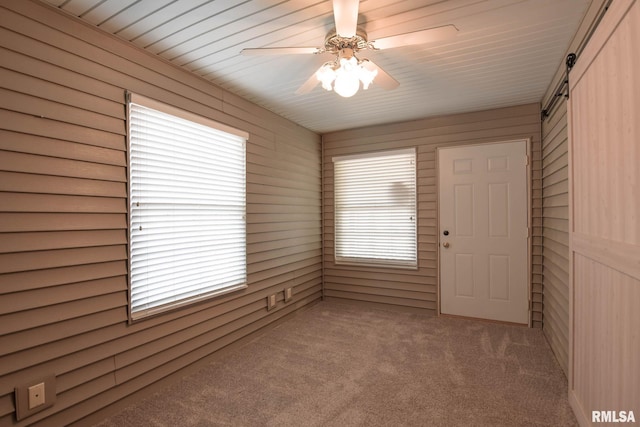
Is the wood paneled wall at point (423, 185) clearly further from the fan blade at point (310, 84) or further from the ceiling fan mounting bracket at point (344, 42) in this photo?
the ceiling fan mounting bracket at point (344, 42)

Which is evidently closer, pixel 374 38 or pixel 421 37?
pixel 421 37

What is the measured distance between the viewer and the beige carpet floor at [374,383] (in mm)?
2010

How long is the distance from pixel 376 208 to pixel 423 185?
0.68m

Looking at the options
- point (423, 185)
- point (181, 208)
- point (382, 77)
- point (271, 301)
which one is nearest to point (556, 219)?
point (423, 185)

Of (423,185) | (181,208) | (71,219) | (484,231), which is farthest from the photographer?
(423,185)

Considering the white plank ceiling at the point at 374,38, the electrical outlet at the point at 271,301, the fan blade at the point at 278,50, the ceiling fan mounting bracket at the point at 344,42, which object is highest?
the white plank ceiling at the point at 374,38

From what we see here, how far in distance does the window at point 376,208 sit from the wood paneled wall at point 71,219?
7.63 ft

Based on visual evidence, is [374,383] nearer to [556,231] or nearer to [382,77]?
[556,231]

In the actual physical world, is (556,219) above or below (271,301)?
above

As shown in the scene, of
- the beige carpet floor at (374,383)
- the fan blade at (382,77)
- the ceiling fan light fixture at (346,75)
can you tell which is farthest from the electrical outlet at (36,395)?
the fan blade at (382,77)

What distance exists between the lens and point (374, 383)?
240cm

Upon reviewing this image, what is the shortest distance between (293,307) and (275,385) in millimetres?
1600

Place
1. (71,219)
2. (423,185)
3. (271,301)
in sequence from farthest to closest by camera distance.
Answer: (423,185)
(271,301)
(71,219)

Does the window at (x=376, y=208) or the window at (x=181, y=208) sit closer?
the window at (x=181, y=208)
